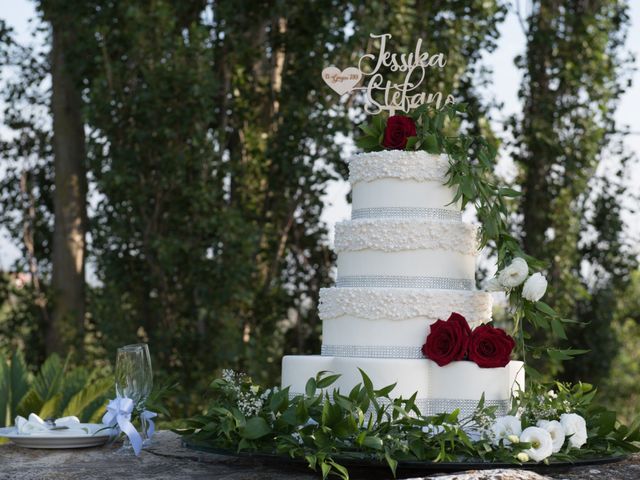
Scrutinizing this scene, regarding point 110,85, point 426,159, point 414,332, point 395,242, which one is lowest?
point 414,332

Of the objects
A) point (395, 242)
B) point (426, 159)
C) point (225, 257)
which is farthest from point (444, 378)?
point (225, 257)

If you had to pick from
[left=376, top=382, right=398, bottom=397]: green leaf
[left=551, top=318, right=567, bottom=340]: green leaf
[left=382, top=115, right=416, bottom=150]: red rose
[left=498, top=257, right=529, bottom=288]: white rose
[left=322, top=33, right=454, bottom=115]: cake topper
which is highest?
[left=322, top=33, right=454, bottom=115]: cake topper

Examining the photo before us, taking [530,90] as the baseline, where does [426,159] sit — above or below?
below

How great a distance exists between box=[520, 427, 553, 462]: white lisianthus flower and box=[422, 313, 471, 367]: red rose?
1.75ft

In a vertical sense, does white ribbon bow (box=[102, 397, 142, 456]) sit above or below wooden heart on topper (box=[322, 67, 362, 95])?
below

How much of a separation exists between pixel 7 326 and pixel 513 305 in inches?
323

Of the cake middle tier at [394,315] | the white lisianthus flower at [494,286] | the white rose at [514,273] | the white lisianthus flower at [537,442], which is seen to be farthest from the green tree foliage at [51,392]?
the white lisianthus flower at [537,442]

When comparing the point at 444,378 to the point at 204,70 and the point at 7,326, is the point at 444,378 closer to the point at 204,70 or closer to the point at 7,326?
the point at 204,70

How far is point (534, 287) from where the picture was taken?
5.09m

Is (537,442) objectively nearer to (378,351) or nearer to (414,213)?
(378,351)

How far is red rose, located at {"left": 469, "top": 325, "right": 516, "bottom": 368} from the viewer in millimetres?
4957

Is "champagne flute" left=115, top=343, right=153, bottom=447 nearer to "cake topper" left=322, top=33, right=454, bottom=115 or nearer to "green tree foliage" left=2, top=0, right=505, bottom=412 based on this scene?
"cake topper" left=322, top=33, right=454, bottom=115

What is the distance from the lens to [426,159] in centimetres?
532

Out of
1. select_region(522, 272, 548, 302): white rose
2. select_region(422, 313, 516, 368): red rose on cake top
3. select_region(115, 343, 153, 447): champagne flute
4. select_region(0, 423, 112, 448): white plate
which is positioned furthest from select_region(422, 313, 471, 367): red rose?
select_region(0, 423, 112, 448): white plate
